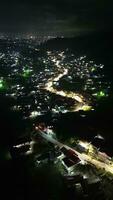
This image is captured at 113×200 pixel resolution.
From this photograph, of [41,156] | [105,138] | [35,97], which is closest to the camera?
[41,156]

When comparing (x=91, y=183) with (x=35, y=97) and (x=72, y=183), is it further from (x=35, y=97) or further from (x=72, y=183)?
(x=35, y=97)

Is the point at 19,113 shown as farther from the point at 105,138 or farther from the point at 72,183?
the point at 72,183

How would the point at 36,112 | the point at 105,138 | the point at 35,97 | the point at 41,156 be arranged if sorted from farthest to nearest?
the point at 35,97
the point at 36,112
the point at 105,138
the point at 41,156

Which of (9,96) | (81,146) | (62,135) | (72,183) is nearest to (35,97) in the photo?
(9,96)

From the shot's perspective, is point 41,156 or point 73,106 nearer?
point 41,156

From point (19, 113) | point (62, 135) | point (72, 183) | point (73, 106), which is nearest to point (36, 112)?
point (19, 113)

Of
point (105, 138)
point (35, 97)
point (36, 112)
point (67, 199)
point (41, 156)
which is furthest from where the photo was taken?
point (35, 97)

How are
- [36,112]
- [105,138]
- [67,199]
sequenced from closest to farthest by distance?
[67,199] < [105,138] < [36,112]

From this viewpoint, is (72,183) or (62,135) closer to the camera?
(72,183)
